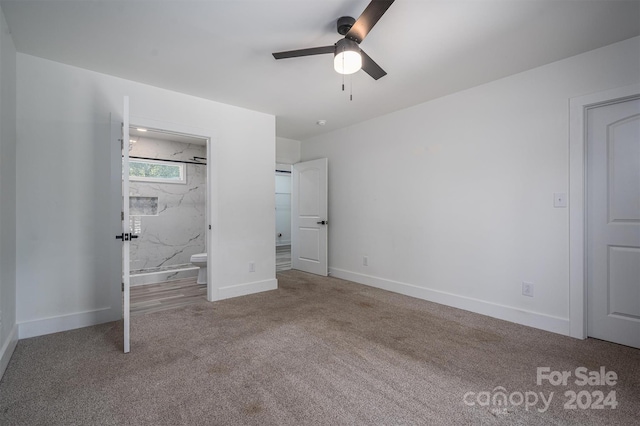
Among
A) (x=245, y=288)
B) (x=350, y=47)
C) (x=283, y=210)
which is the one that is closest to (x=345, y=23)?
(x=350, y=47)

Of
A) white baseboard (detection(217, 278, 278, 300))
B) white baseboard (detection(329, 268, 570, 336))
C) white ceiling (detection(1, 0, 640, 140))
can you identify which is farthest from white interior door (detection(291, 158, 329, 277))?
white ceiling (detection(1, 0, 640, 140))

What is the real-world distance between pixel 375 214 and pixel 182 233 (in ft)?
11.9

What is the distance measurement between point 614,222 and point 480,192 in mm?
1080

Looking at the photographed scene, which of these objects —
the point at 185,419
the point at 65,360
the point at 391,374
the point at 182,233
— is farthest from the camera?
the point at 182,233

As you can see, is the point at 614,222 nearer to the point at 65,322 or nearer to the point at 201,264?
the point at 201,264

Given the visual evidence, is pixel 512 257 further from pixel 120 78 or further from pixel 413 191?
pixel 120 78

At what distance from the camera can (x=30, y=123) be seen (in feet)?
8.73

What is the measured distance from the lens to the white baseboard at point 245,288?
12.3 ft

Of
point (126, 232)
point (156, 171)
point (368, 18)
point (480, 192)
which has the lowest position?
point (126, 232)

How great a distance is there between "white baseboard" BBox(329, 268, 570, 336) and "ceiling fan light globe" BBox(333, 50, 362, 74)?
8.93ft

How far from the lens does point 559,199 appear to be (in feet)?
8.83

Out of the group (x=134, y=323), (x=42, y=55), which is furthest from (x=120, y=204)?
(x=42, y=55)

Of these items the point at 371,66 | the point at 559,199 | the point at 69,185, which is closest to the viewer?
the point at 371,66

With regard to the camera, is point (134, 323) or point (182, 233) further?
point (182, 233)
